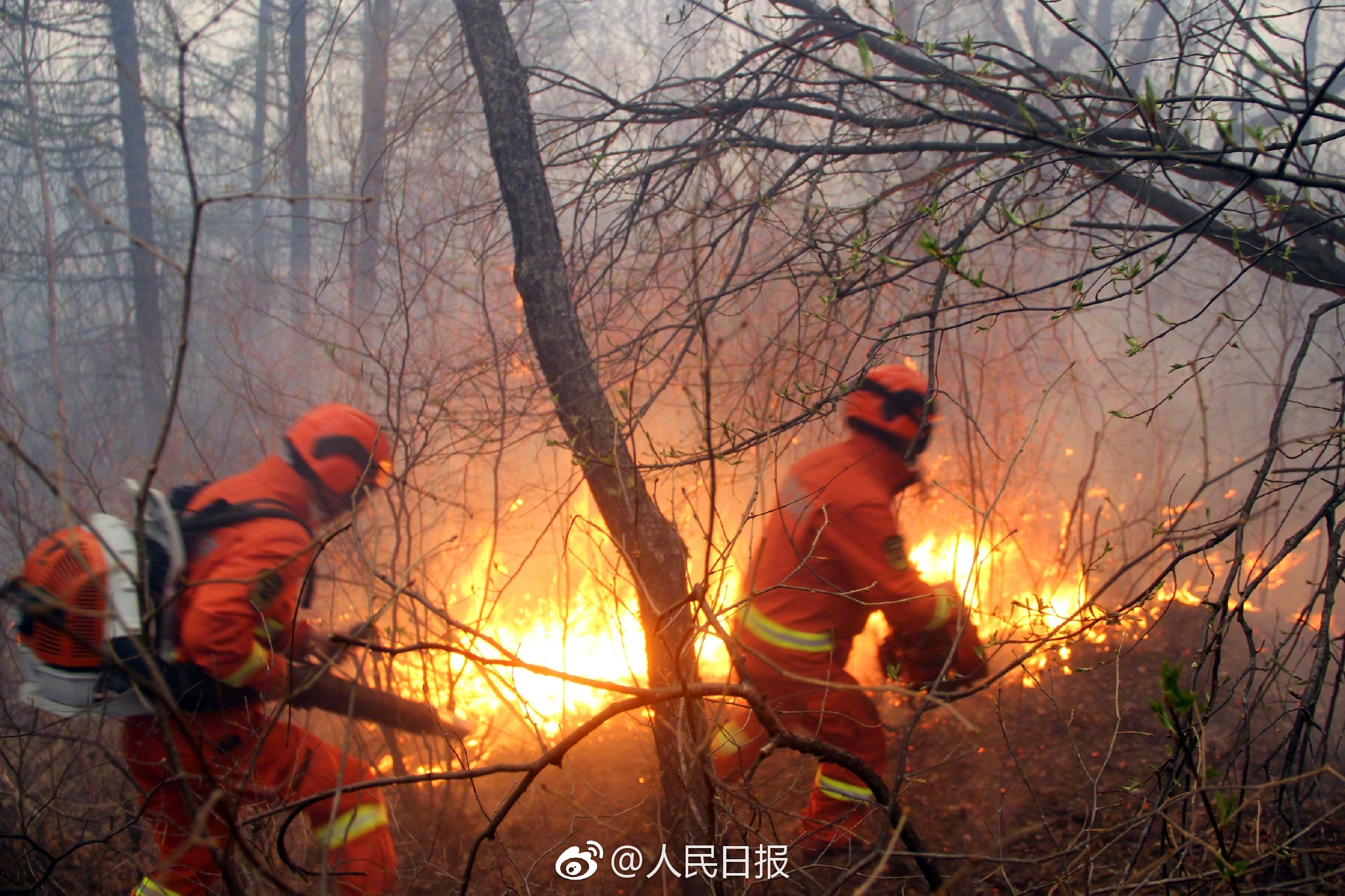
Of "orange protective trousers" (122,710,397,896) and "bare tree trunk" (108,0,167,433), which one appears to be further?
"bare tree trunk" (108,0,167,433)

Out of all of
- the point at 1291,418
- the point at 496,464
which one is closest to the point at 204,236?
the point at 496,464

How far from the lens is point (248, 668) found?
2715mm

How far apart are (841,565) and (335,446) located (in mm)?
2057

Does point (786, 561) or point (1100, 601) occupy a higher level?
point (1100, 601)

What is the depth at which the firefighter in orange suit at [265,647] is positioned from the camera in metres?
2.65

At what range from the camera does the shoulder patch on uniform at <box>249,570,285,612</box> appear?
8.33ft

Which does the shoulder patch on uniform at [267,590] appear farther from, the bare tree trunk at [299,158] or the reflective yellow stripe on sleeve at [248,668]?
the bare tree trunk at [299,158]

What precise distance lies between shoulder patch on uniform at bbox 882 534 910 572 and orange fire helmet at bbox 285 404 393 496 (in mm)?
1953

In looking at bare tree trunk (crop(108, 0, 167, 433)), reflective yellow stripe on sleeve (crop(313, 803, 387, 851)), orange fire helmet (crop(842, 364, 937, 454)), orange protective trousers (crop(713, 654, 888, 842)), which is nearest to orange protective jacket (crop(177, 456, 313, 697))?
reflective yellow stripe on sleeve (crop(313, 803, 387, 851))

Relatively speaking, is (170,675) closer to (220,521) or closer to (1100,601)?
(220,521)

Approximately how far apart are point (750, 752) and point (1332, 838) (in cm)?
198

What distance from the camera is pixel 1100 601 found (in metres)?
7.16

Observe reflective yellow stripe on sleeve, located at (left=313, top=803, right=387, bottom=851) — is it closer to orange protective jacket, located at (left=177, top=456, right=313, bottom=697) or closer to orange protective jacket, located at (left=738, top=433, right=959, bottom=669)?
orange protective jacket, located at (left=177, top=456, right=313, bottom=697)

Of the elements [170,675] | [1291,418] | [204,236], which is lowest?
[170,675]
